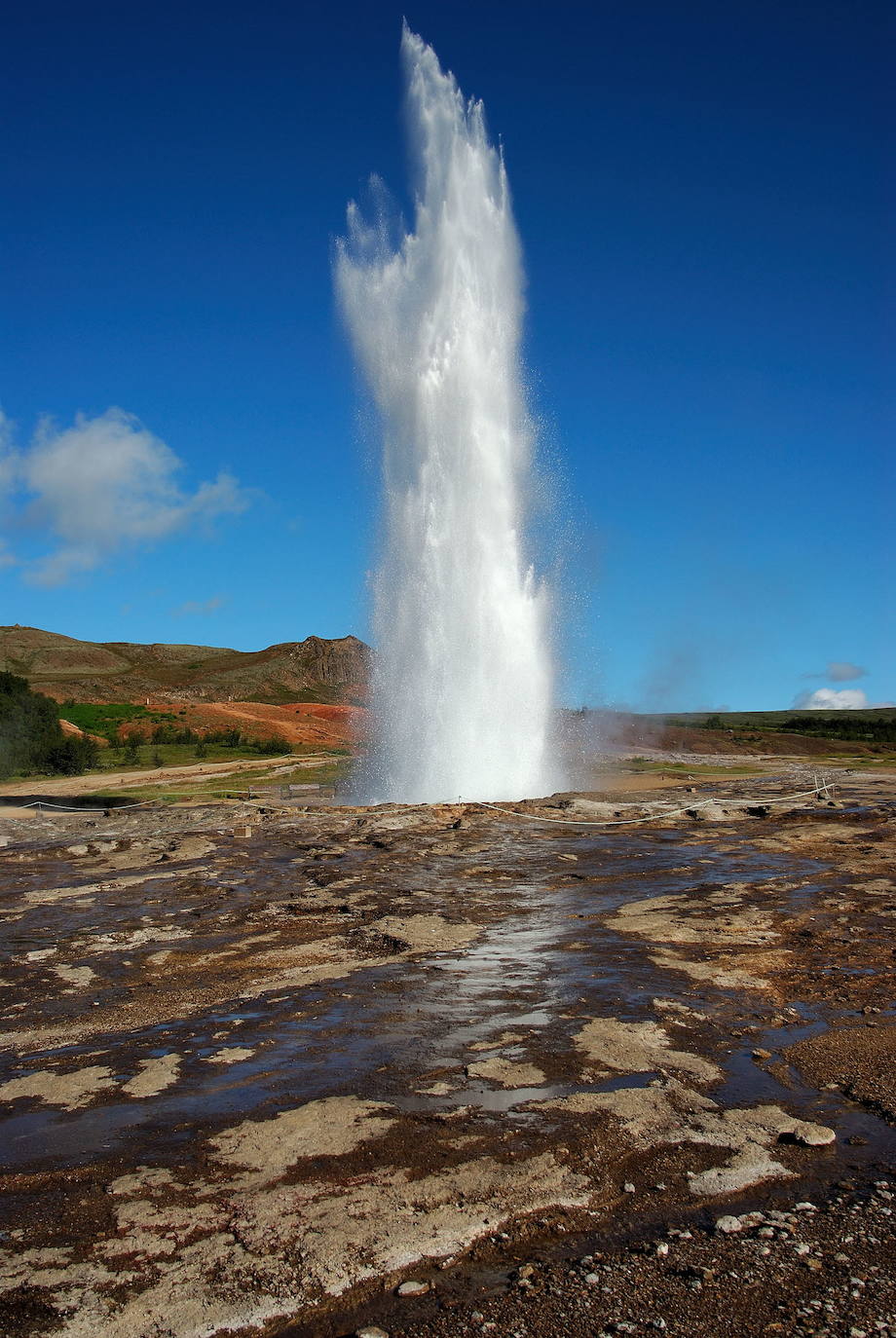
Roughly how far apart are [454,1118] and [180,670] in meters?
113

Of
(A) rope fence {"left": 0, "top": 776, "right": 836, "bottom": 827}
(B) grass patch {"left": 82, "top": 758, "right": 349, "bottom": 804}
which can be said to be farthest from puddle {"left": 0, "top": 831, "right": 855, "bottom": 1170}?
(B) grass patch {"left": 82, "top": 758, "right": 349, "bottom": 804}

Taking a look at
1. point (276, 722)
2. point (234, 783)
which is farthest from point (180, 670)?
point (234, 783)

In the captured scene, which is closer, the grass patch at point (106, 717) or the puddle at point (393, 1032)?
the puddle at point (393, 1032)

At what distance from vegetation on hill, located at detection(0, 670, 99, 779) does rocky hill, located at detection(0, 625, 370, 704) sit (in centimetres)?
3790

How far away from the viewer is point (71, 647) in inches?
4594

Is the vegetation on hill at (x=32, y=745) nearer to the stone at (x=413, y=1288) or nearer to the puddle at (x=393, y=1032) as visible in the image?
the puddle at (x=393, y=1032)

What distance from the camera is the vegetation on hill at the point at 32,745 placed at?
4041cm

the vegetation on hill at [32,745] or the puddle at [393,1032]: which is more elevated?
the vegetation on hill at [32,745]

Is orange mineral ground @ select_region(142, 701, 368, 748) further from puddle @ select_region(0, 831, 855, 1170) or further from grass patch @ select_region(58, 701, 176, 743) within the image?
puddle @ select_region(0, 831, 855, 1170)

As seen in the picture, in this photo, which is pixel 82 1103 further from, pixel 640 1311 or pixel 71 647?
pixel 71 647

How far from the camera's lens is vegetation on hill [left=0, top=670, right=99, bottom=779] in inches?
1591

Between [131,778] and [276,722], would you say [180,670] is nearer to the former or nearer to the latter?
[276,722]

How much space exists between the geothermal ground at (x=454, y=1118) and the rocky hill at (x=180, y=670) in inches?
2987

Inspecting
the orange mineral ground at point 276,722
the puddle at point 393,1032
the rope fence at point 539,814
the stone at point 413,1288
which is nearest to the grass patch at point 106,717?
the orange mineral ground at point 276,722
